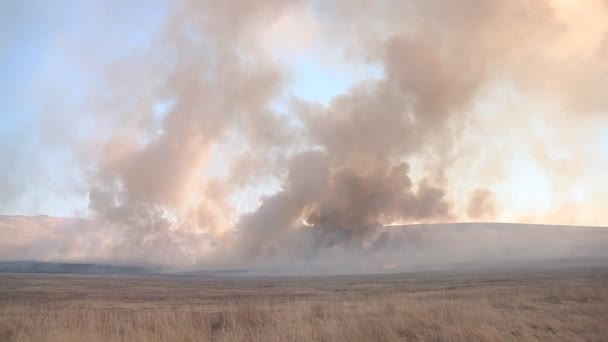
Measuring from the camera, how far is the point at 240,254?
639ft

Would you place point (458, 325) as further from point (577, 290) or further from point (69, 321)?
point (577, 290)

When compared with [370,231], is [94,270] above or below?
below

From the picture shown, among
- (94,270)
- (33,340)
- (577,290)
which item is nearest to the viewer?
(33,340)

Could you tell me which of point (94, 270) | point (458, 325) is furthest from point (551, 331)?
point (94, 270)

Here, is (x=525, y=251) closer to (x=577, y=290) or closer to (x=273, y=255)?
(x=273, y=255)

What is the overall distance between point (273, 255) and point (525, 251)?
86.7 meters

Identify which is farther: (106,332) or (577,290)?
(577,290)

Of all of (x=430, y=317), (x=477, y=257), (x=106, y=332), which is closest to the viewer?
(x=106, y=332)

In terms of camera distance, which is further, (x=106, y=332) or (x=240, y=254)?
(x=240, y=254)

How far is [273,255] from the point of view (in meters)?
188

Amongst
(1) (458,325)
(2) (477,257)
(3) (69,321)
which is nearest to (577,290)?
(1) (458,325)

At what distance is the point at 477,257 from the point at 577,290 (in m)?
138

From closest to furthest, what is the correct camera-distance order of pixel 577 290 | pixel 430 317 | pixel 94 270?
1. pixel 430 317
2. pixel 577 290
3. pixel 94 270

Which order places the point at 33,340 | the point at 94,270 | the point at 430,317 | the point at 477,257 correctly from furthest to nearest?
the point at 94,270 → the point at 477,257 → the point at 430,317 → the point at 33,340
